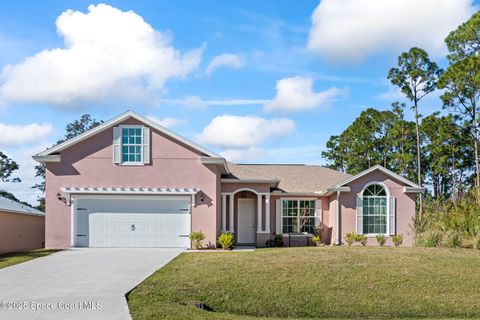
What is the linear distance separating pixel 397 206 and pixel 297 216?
186 inches

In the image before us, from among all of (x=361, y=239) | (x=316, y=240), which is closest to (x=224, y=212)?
(x=316, y=240)

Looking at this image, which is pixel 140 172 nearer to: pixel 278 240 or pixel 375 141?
pixel 278 240

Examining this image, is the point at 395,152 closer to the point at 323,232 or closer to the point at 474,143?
the point at 474,143

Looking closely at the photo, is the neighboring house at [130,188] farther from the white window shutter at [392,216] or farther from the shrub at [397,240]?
the white window shutter at [392,216]

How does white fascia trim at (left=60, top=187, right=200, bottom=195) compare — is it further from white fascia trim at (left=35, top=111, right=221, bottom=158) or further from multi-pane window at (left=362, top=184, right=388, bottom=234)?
multi-pane window at (left=362, top=184, right=388, bottom=234)

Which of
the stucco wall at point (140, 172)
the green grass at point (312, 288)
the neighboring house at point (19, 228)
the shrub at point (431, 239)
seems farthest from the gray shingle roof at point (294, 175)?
the neighboring house at point (19, 228)

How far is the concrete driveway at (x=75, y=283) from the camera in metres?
10.5

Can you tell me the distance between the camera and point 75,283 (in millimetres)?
13383

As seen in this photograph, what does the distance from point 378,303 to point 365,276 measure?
172 cm

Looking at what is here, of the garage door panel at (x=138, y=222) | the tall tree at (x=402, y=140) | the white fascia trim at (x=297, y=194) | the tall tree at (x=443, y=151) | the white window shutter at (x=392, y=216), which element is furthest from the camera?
the tall tree at (x=402, y=140)

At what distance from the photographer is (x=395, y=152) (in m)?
51.2

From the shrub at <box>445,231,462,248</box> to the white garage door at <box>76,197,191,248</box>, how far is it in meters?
10.4

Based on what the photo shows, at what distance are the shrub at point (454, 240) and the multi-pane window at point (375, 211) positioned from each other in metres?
4.22

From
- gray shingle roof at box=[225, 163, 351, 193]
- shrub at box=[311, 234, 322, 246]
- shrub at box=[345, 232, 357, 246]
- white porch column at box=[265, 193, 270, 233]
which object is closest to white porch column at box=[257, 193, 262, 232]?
white porch column at box=[265, 193, 270, 233]
